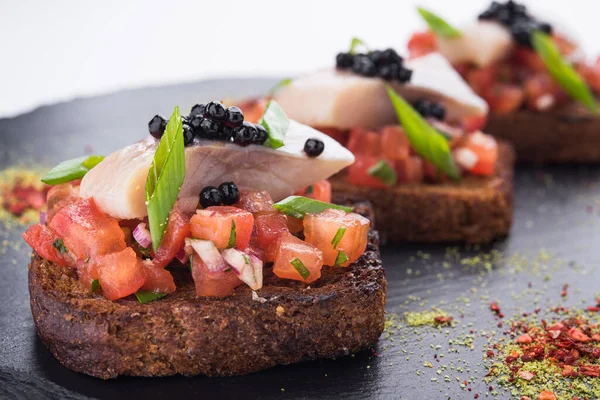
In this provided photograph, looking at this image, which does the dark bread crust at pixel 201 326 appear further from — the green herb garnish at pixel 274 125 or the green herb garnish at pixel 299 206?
the green herb garnish at pixel 274 125

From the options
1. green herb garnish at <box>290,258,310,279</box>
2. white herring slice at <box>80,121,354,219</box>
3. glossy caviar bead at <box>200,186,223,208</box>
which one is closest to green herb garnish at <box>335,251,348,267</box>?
green herb garnish at <box>290,258,310,279</box>

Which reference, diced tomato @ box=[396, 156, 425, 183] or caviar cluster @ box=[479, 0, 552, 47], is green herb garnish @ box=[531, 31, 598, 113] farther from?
diced tomato @ box=[396, 156, 425, 183]

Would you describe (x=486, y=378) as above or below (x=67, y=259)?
below

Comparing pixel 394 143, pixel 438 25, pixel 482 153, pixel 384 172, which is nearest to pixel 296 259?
pixel 384 172

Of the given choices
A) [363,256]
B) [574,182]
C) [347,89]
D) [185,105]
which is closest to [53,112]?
[185,105]

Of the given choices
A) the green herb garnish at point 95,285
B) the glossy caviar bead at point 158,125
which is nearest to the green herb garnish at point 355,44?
the glossy caviar bead at point 158,125

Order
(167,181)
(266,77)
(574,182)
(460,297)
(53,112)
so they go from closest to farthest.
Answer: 1. (167,181)
2. (460,297)
3. (574,182)
4. (53,112)
5. (266,77)

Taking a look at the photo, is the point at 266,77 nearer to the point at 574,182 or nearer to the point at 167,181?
the point at 574,182
